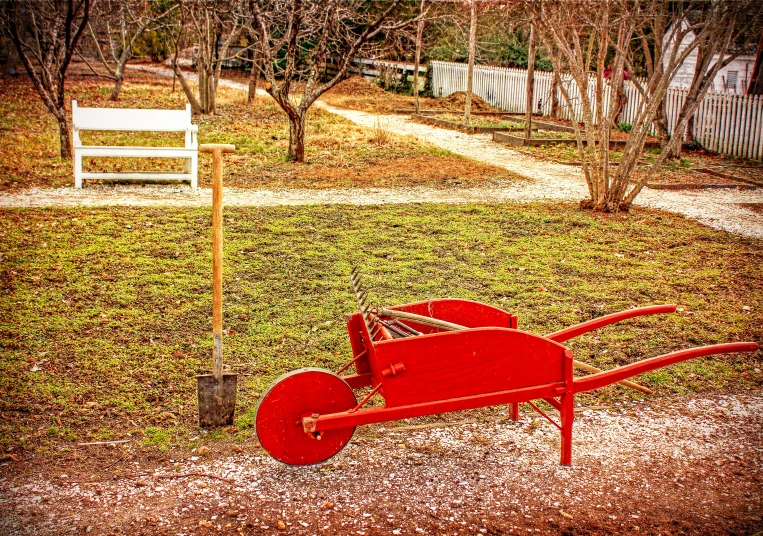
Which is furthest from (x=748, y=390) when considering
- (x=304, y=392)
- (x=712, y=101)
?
(x=712, y=101)

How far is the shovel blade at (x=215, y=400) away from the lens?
397 centimetres

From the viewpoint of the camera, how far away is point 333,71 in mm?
35844

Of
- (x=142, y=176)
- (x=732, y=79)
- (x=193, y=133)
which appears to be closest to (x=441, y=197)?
(x=193, y=133)

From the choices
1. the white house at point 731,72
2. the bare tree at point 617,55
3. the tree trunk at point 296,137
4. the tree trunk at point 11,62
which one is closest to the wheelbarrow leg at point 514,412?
the bare tree at point 617,55

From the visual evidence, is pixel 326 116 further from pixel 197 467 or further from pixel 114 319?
pixel 197 467

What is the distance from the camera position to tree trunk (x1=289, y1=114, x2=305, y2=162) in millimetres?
13177

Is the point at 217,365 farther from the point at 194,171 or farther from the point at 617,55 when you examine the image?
the point at 617,55

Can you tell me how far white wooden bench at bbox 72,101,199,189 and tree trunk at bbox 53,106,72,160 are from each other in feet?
4.10

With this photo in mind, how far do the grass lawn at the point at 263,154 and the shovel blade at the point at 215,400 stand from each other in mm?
7561

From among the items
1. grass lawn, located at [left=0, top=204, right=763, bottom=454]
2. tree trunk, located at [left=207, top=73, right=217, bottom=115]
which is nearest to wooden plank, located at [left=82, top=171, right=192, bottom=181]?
grass lawn, located at [left=0, top=204, right=763, bottom=454]

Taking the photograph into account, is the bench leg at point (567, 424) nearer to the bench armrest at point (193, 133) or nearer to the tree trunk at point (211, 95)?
the bench armrest at point (193, 133)

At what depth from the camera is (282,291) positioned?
6.43m

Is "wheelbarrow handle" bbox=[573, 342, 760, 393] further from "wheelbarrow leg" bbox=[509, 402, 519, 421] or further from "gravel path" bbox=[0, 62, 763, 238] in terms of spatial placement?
"gravel path" bbox=[0, 62, 763, 238]

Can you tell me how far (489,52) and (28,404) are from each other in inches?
1190
